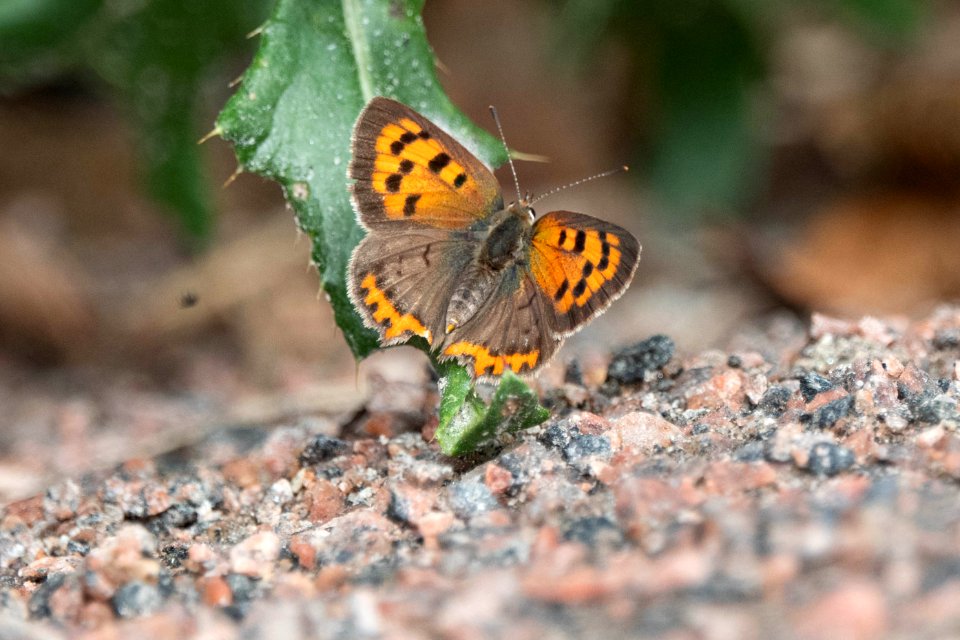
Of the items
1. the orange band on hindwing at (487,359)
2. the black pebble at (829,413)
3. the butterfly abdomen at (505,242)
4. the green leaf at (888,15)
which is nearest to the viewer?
the black pebble at (829,413)

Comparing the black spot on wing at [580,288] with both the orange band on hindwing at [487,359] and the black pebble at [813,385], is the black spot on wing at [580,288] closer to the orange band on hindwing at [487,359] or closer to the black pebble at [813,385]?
the orange band on hindwing at [487,359]

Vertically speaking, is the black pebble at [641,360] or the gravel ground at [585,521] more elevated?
the black pebble at [641,360]

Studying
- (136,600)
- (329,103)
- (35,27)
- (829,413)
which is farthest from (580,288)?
(35,27)

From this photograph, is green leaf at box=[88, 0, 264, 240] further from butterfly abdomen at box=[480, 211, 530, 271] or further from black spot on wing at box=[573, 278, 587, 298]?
black spot on wing at box=[573, 278, 587, 298]

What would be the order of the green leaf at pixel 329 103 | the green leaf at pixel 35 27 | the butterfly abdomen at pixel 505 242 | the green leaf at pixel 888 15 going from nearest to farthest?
the green leaf at pixel 329 103 < the butterfly abdomen at pixel 505 242 < the green leaf at pixel 35 27 < the green leaf at pixel 888 15

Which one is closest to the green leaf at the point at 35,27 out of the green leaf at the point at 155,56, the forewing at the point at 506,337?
the green leaf at the point at 155,56

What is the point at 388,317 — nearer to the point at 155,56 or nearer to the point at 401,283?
the point at 401,283
